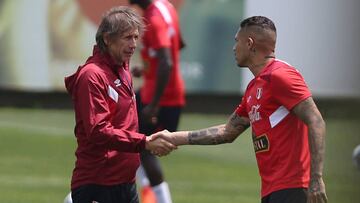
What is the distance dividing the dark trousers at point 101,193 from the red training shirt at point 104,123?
0.04m

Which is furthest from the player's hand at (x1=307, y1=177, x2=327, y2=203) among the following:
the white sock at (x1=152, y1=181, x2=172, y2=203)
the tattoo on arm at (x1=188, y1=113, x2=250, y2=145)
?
the white sock at (x1=152, y1=181, x2=172, y2=203)

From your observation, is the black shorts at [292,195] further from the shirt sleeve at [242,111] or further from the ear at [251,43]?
the ear at [251,43]

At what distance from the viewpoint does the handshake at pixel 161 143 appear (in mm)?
7554

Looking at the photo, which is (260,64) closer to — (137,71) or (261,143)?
(261,143)

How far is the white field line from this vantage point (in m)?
20.6

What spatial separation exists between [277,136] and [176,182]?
8.32 meters

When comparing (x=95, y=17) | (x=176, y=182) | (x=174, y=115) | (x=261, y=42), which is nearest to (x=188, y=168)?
(x=176, y=182)

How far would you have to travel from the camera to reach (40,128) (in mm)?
20938

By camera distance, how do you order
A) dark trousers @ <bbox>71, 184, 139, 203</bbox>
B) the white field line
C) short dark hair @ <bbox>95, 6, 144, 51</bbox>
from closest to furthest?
short dark hair @ <bbox>95, 6, 144, 51</bbox> → dark trousers @ <bbox>71, 184, 139, 203</bbox> → the white field line

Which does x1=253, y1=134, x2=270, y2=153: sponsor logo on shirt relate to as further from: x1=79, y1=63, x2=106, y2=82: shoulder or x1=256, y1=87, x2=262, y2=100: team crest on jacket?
x1=79, y1=63, x2=106, y2=82: shoulder

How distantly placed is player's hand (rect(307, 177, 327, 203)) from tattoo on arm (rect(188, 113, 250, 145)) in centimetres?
102

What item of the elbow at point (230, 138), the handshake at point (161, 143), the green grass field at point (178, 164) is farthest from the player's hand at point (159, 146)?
the green grass field at point (178, 164)

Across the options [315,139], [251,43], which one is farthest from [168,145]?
[315,139]

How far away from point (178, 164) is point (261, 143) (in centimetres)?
1008
